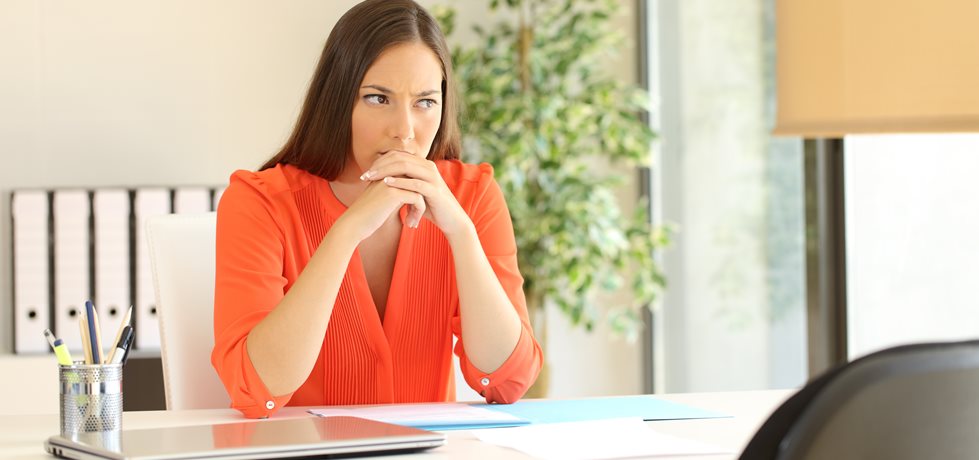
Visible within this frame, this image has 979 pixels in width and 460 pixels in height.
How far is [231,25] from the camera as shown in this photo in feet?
12.1

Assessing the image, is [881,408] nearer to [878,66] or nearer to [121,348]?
[878,66]

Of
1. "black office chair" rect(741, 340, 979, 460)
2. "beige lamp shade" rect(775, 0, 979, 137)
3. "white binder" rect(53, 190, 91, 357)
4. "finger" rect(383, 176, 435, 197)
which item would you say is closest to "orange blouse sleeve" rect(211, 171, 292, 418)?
"finger" rect(383, 176, 435, 197)

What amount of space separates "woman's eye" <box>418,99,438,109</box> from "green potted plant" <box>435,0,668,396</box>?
1795 mm

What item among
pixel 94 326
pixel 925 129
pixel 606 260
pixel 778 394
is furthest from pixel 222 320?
pixel 606 260

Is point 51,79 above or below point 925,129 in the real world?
above

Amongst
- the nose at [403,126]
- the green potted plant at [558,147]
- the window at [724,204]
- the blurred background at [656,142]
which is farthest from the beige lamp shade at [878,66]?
the green potted plant at [558,147]

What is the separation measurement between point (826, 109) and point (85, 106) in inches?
111

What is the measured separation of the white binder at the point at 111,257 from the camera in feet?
10.3

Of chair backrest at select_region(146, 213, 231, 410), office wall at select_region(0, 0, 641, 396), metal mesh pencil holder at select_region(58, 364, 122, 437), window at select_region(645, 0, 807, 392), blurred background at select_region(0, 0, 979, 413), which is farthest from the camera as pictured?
office wall at select_region(0, 0, 641, 396)

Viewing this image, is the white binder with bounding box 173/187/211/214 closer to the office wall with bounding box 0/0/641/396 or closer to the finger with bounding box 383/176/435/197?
the office wall with bounding box 0/0/641/396

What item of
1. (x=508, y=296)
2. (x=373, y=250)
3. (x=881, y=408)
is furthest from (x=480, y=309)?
(x=881, y=408)

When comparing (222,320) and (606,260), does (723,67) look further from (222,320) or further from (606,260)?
(222,320)

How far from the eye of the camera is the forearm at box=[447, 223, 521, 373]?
167 centimetres

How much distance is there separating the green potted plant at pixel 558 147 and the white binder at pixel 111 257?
1.13 metres
